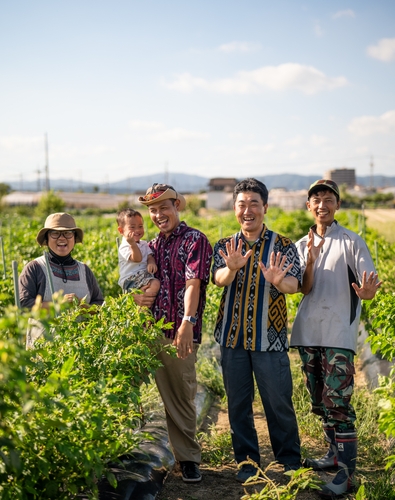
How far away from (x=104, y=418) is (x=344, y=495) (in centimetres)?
187

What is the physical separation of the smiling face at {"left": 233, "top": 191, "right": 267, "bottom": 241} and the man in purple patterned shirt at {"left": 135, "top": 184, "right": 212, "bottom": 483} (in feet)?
0.83

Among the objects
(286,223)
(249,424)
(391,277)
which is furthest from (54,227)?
(286,223)

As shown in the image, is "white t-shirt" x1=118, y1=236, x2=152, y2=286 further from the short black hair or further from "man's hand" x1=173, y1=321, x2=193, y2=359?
the short black hair

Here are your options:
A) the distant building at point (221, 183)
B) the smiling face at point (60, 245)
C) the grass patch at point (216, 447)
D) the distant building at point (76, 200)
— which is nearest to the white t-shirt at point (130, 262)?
the smiling face at point (60, 245)

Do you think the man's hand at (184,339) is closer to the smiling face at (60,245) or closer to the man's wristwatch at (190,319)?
the man's wristwatch at (190,319)

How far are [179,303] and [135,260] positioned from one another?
15.9 inches

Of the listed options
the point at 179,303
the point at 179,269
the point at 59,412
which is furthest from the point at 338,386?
the point at 59,412

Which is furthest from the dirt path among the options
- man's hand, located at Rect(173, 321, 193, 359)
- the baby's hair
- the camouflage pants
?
the baby's hair

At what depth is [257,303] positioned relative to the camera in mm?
3330

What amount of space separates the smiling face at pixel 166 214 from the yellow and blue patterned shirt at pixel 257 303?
31 centimetres

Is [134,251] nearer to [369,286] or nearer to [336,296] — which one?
[336,296]

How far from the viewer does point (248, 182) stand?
131 inches

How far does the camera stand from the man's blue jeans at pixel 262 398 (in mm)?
3314

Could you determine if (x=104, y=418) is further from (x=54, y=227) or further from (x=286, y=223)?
(x=286, y=223)
